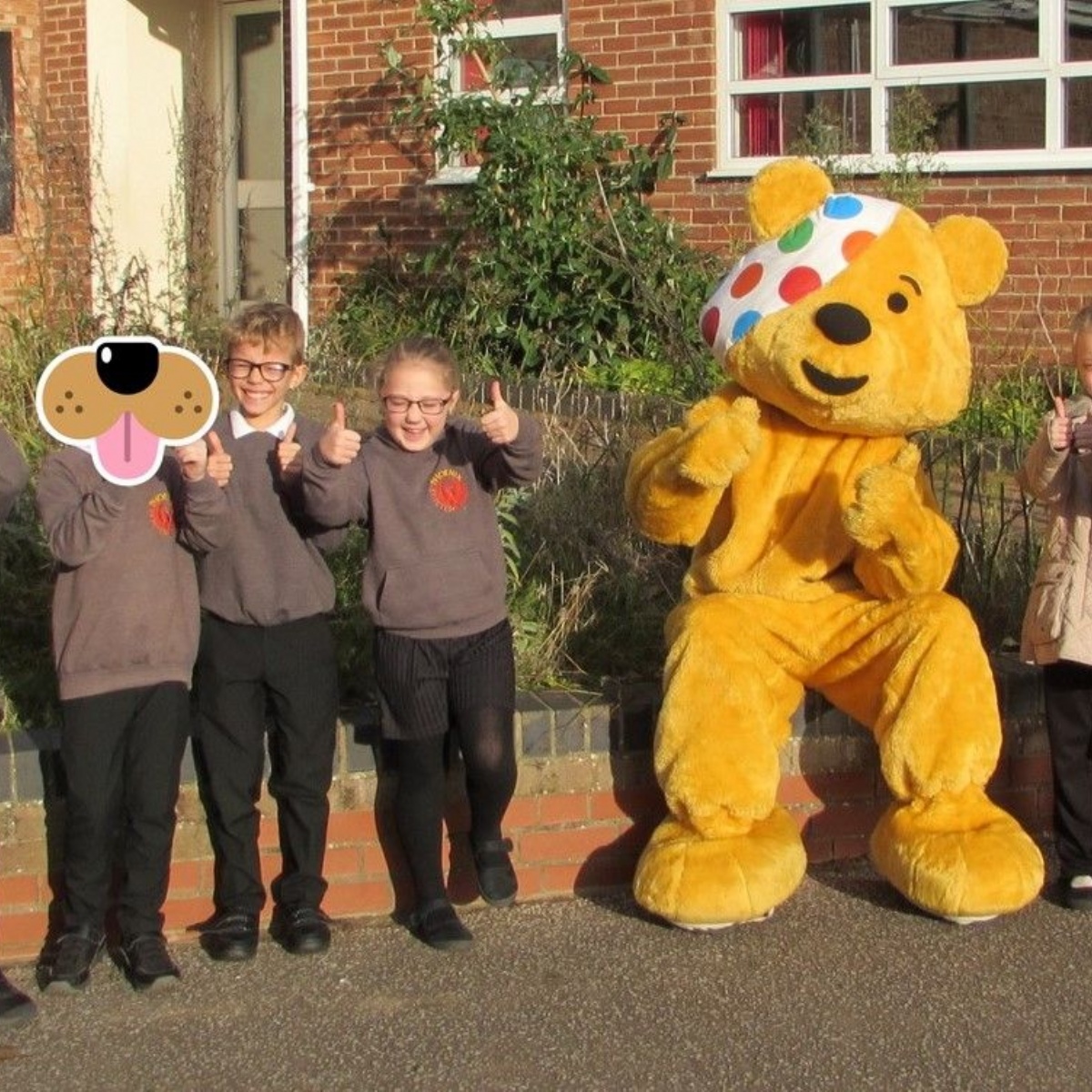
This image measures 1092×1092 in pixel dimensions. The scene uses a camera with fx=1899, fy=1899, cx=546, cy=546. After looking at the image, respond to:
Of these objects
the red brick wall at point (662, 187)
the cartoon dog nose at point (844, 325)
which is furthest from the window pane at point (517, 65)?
the cartoon dog nose at point (844, 325)

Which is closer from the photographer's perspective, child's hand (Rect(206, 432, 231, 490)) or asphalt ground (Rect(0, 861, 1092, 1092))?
asphalt ground (Rect(0, 861, 1092, 1092))

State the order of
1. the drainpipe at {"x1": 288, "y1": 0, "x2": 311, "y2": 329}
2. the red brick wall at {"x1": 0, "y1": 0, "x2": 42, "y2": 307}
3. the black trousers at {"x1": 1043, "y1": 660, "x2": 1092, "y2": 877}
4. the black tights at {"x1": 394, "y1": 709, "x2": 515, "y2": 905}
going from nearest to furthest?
the black tights at {"x1": 394, "y1": 709, "x2": 515, "y2": 905}
the black trousers at {"x1": 1043, "y1": 660, "x2": 1092, "y2": 877}
the drainpipe at {"x1": 288, "y1": 0, "x2": 311, "y2": 329}
the red brick wall at {"x1": 0, "y1": 0, "x2": 42, "y2": 307}

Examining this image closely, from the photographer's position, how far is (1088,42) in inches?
382

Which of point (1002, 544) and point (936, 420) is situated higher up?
point (936, 420)

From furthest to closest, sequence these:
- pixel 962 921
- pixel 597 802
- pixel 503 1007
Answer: pixel 597 802
pixel 962 921
pixel 503 1007

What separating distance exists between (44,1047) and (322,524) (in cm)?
128

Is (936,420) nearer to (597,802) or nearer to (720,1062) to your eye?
(597,802)

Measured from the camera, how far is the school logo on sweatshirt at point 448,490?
448 cm

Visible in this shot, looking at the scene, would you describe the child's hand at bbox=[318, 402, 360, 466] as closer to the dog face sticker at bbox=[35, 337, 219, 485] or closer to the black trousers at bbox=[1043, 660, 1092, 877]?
the dog face sticker at bbox=[35, 337, 219, 485]

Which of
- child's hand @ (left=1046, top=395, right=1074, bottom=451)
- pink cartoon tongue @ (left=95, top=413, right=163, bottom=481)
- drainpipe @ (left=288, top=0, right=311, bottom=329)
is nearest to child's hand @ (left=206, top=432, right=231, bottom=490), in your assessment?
pink cartoon tongue @ (left=95, top=413, right=163, bottom=481)

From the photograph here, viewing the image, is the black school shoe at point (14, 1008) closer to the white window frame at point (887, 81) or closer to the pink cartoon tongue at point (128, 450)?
the pink cartoon tongue at point (128, 450)

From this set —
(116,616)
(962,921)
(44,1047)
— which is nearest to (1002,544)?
(962,921)

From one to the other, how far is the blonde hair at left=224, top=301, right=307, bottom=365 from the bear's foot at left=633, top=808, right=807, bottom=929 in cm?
146

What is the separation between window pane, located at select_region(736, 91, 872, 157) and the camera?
1022 centimetres
